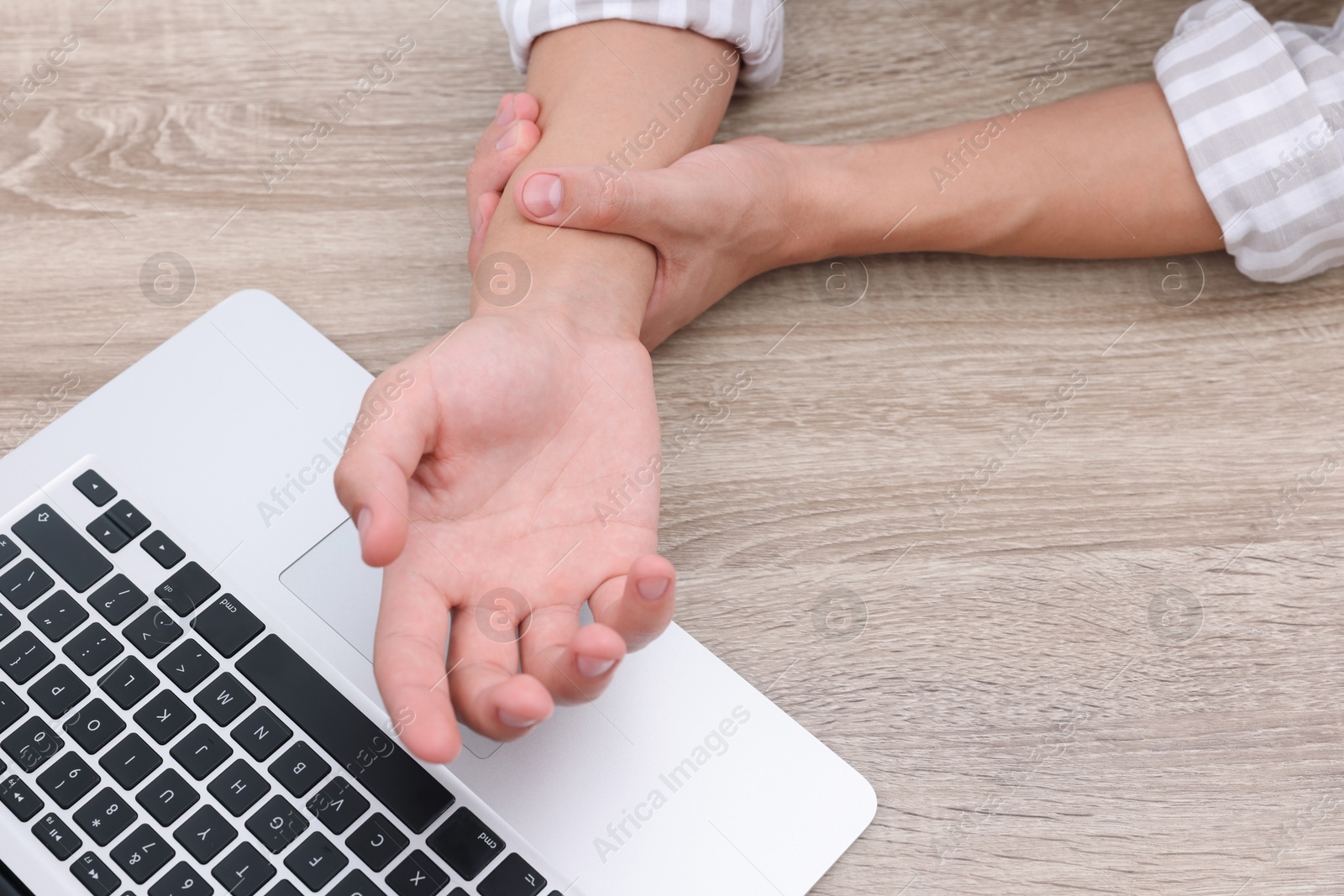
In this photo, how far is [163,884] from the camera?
483 millimetres

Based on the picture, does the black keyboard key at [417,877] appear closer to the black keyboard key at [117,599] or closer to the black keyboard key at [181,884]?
the black keyboard key at [181,884]

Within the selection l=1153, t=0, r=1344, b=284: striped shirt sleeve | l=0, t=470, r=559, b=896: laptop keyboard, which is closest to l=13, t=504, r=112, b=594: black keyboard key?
l=0, t=470, r=559, b=896: laptop keyboard

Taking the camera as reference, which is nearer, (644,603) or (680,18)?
(644,603)

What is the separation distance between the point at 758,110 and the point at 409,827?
0.59 metres

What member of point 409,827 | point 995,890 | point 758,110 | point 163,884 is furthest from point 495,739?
point 758,110

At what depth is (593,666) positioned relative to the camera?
459 millimetres

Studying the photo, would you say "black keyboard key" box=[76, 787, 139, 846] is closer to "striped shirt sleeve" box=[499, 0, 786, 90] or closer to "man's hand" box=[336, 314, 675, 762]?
"man's hand" box=[336, 314, 675, 762]

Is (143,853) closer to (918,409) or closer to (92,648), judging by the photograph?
(92,648)

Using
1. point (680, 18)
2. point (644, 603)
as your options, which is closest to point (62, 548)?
point (644, 603)

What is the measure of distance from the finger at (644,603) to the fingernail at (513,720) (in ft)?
0.21

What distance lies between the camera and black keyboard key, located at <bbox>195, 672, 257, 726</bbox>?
52 centimetres

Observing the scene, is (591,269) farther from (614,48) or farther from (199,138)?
(199,138)

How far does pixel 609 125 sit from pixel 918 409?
12.4 inches

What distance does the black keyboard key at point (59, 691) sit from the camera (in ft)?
1.69
